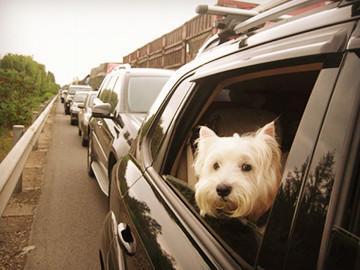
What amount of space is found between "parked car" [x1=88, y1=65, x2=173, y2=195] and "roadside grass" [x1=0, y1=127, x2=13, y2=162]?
3.71 metres

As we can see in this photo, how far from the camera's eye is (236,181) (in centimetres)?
145

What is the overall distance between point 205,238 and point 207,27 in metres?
11.5

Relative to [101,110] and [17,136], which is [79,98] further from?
[101,110]

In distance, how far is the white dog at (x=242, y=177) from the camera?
4.66 ft

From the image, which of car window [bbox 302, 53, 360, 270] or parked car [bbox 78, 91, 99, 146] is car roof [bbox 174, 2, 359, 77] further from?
parked car [bbox 78, 91, 99, 146]

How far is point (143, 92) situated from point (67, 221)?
6.20 ft

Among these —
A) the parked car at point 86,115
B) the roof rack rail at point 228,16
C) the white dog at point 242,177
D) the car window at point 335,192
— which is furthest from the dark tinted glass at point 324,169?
the parked car at point 86,115

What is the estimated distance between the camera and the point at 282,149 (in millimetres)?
1532

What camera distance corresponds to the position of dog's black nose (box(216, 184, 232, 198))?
145 centimetres

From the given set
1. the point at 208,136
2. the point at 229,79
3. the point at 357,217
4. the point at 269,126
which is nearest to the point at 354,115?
A: the point at 357,217

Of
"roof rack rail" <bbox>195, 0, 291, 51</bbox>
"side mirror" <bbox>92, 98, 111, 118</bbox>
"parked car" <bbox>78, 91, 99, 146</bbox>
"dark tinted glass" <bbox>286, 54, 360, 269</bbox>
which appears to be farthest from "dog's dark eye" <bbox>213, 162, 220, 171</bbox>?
"parked car" <bbox>78, 91, 99, 146</bbox>

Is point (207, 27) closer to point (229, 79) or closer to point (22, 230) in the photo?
point (22, 230)

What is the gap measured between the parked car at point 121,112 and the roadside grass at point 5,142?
3.71m

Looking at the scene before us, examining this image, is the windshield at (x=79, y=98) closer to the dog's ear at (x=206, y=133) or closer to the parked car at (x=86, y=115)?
the parked car at (x=86, y=115)
